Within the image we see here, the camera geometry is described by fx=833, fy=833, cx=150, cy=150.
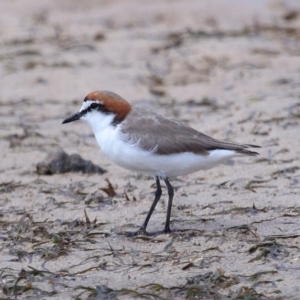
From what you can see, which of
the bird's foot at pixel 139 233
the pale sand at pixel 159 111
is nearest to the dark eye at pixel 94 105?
the pale sand at pixel 159 111

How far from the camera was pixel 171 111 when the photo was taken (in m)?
9.77

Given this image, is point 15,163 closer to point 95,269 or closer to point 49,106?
point 49,106

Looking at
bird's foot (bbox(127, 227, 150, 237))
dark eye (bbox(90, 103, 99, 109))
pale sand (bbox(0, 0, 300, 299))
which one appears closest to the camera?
pale sand (bbox(0, 0, 300, 299))

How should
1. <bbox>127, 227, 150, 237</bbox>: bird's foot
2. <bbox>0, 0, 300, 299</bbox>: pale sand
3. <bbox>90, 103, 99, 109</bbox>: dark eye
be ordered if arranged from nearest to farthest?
1. <bbox>0, 0, 300, 299</bbox>: pale sand
2. <bbox>127, 227, 150, 237</bbox>: bird's foot
3. <bbox>90, 103, 99, 109</bbox>: dark eye

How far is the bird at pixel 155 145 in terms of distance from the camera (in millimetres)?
6094

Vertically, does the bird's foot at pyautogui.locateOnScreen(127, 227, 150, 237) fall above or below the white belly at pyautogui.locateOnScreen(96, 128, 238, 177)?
below

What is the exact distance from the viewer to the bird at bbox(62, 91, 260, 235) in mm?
6094

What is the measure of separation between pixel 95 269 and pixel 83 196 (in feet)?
5.86

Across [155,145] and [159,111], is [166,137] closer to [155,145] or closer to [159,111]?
[155,145]

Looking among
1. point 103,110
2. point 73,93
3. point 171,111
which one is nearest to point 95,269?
point 103,110

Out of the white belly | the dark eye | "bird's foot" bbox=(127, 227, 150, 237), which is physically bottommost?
"bird's foot" bbox=(127, 227, 150, 237)

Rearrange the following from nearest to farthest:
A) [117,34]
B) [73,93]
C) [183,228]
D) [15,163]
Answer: [183,228]
[15,163]
[73,93]
[117,34]

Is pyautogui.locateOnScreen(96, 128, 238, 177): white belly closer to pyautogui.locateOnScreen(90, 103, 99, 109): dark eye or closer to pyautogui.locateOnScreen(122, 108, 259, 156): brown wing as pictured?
pyautogui.locateOnScreen(122, 108, 259, 156): brown wing

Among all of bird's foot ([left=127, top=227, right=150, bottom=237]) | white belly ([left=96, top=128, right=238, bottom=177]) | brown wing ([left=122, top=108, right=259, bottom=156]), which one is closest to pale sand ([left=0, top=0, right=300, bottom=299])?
bird's foot ([left=127, top=227, right=150, bottom=237])
